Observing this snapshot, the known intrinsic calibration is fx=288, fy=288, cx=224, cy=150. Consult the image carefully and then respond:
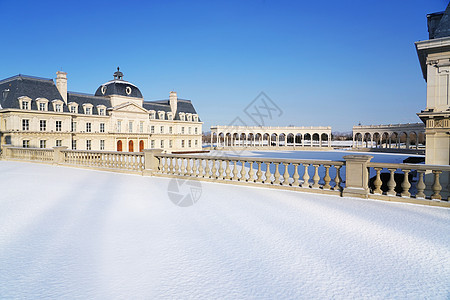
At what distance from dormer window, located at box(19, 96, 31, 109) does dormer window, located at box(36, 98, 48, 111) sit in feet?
2.99

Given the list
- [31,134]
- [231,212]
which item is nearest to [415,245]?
[231,212]

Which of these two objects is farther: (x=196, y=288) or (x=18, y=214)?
(x=18, y=214)

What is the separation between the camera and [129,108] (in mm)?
41000

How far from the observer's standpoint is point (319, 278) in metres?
3.19

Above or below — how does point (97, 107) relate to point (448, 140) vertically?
above

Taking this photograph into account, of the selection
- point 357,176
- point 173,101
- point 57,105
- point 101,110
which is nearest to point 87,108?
point 101,110

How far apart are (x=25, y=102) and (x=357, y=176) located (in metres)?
34.9

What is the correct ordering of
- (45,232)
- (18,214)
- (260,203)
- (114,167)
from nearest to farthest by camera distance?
(45,232), (18,214), (260,203), (114,167)

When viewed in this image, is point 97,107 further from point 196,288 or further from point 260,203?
point 196,288

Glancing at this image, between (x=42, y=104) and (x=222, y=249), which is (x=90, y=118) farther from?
(x=222, y=249)

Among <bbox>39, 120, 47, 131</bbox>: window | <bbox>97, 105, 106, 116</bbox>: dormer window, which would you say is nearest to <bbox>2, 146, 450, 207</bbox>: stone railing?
<bbox>39, 120, 47, 131</bbox>: window

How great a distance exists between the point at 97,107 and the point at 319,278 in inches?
1578

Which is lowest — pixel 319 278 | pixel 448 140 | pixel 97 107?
pixel 319 278

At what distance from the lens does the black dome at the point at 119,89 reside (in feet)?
133
